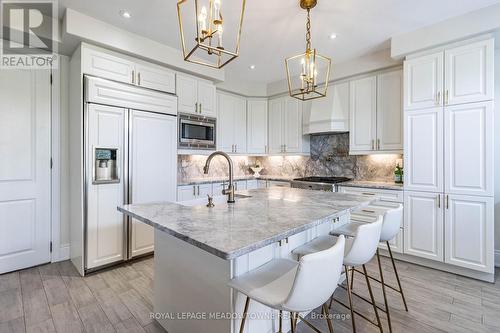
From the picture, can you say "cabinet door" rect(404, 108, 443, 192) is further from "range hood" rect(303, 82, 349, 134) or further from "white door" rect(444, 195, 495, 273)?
"range hood" rect(303, 82, 349, 134)

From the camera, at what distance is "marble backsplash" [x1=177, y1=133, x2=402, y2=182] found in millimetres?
3870

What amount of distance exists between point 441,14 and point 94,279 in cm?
477

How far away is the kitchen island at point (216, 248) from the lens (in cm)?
117

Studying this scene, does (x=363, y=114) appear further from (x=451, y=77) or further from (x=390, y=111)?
(x=451, y=77)

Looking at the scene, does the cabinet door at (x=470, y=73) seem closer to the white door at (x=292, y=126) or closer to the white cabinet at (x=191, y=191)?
the white door at (x=292, y=126)

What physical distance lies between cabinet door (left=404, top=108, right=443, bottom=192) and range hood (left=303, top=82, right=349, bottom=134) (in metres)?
1.01

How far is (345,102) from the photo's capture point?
397 centimetres

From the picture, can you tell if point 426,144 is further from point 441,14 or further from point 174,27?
point 174,27

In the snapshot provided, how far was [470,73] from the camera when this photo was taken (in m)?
2.66

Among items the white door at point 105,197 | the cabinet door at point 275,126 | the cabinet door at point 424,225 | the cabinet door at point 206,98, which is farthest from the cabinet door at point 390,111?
the white door at point 105,197

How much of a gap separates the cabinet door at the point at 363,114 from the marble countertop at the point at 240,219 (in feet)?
6.25

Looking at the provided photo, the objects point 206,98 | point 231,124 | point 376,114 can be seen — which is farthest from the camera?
point 231,124

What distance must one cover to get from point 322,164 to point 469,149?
219 centimetres

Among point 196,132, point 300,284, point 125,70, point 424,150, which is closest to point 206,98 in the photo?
point 196,132
